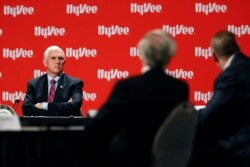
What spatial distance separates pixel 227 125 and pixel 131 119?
1.16m

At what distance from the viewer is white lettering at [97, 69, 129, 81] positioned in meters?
9.57

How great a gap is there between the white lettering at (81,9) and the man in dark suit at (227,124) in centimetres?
492

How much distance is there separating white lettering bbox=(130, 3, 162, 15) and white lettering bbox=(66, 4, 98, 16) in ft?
1.73

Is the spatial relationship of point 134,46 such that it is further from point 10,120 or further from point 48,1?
point 10,120

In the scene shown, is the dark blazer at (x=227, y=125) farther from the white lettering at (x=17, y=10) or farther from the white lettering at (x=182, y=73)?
the white lettering at (x=17, y=10)

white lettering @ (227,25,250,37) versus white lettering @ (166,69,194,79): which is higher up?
white lettering @ (227,25,250,37)

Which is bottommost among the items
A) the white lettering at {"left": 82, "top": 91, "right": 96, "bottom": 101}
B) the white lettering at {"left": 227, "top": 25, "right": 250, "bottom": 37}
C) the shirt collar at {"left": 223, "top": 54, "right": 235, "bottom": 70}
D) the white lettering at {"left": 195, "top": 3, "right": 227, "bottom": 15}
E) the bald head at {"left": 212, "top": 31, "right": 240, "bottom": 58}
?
the white lettering at {"left": 82, "top": 91, "right": 96, "bottom": 101}

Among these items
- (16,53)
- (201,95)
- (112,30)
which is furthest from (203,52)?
(16,53)

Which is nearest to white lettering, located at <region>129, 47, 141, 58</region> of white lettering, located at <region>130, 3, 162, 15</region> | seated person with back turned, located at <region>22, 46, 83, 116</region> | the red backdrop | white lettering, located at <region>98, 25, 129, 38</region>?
the red backdrop

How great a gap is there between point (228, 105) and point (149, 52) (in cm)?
100

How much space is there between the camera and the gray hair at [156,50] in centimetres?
407

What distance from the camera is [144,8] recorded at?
9.57 meters

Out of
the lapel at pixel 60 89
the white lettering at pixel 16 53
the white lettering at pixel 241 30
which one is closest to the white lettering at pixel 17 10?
the white lettering at pixel 16 53

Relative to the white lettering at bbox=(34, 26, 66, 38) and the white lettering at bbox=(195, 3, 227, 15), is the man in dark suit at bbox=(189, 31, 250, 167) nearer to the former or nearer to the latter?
the white lettering at bbox=(195, 3, 227, 15)
